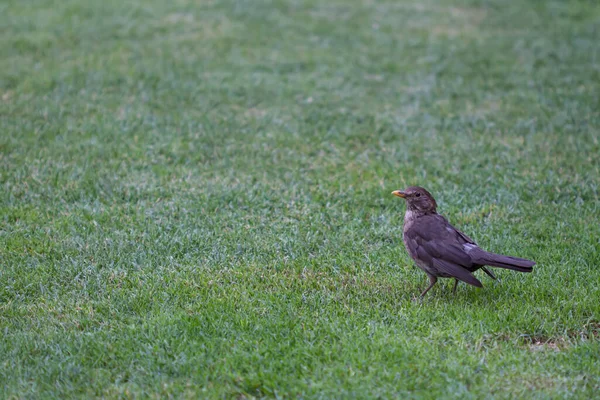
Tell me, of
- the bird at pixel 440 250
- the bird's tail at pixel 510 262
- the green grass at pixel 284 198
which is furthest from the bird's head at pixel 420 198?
the bird's tail at pixel 510 262

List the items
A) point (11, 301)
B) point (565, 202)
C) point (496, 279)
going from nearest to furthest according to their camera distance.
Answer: point (11, 301)
point (496, 279)
point (565, 202)

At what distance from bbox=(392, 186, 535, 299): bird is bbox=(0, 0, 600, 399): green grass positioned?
0.29 meters

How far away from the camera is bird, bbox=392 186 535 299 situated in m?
4.91

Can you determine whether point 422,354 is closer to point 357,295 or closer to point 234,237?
point 357,295

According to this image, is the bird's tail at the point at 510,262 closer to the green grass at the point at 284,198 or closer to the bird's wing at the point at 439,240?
the bird's wing at the point at 439,240

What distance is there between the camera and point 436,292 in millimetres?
5477

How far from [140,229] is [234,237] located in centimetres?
83

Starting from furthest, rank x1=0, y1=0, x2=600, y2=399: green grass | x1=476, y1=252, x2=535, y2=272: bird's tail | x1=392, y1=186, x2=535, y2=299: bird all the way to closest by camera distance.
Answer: x1=392, y1=186, x2=535, y2=299: bird < x1=476, y1=252, x2=535, y2=272: bird's tail < x1=0, y1=0, x2=600, y2=399: green grass

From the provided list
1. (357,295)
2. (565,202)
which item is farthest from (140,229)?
(565,202)

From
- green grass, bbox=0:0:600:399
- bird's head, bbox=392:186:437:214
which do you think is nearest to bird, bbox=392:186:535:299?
bird's head, bbox=392:186:437:214

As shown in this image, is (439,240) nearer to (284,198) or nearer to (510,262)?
(510,262)

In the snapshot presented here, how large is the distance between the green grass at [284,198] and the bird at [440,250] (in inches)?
11.3

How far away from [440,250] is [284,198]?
221 centimetres

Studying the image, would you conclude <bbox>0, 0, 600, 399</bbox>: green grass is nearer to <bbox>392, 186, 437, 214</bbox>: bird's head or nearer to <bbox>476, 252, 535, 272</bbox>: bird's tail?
<bbox>476, 252, 535, 272</bbox>: bird's tail
